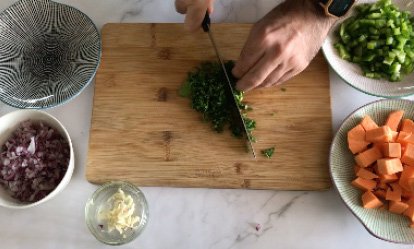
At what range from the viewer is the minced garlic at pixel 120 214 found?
1.33m

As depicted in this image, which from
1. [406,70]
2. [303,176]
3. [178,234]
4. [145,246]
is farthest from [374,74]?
[145,246]

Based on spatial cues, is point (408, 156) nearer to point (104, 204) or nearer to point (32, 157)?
point (104, 204)

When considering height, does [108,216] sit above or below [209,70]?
below

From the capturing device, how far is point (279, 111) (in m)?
1.50

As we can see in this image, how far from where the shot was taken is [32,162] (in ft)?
4.65

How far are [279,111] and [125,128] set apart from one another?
0.50 m

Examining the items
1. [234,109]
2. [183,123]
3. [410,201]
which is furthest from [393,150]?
[183,123]

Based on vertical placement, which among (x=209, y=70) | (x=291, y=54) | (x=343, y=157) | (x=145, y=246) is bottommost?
(x=145, y=246)

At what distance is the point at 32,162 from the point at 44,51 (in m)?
0.38

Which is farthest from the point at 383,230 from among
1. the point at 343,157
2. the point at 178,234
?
the point at 178,234

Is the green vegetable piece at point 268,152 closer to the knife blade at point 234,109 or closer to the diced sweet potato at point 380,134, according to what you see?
the knife blade at point 234,109

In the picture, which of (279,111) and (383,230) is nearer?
(383,230)

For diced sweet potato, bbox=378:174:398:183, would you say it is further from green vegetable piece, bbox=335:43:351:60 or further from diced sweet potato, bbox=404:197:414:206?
green vegetable piece, bbox=335:43:351:60

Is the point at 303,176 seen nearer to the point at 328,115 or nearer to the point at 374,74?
the point at 328,115
